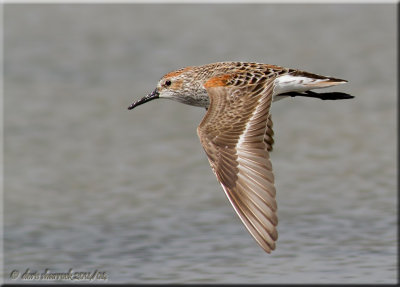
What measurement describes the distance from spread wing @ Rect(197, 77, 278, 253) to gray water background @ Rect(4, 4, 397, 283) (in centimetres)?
199

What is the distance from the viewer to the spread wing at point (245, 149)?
6.77m

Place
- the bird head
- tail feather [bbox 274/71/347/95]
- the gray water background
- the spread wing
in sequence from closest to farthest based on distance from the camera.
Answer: the spread wing
tail feather [bbox 274/71/347/95]
the bird head
the gray water background

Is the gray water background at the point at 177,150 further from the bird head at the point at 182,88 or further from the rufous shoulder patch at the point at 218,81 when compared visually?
the rufous shoulder patch at the point at 218,81

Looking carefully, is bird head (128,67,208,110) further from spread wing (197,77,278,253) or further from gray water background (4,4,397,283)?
gray water background (4,4,397,283)

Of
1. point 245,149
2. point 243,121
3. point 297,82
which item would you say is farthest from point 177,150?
point 245,149

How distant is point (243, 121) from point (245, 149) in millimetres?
305

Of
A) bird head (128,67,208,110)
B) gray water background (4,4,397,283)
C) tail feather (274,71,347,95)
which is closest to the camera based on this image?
tail feather (274,71,347,95)

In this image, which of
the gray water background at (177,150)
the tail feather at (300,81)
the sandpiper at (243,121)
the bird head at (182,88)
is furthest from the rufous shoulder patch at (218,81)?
the gray water background at (177,150)

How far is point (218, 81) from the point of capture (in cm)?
816

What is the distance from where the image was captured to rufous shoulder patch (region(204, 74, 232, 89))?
810 centimetres

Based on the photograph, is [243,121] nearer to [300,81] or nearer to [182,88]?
[300,81]

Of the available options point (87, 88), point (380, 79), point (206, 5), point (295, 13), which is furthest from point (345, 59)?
point (87, 88)

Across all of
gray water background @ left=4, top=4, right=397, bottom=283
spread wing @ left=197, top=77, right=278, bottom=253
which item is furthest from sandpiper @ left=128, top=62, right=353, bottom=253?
gray water background @ left=4, top=4, right=397, bottom=283

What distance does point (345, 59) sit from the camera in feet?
49.4
